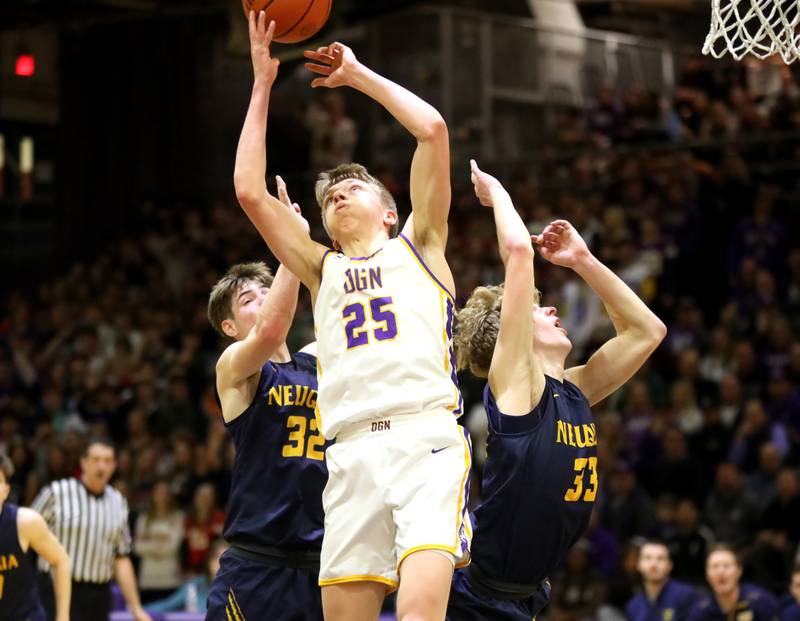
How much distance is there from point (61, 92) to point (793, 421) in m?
10.9

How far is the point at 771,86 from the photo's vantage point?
13578 mm

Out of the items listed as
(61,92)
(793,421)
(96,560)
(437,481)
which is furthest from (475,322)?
(61,92)

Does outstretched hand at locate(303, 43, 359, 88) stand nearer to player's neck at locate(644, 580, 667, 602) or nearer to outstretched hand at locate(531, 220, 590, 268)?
outstretched hand at locate(531, 220, 590, 268)

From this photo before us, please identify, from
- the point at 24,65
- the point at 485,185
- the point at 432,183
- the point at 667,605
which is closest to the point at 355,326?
the point at 432,183

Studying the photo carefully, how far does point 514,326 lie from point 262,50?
4.21ft

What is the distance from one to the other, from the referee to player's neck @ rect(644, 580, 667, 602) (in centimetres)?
344

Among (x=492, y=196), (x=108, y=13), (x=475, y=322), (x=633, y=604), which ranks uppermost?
(x=108, y=13)

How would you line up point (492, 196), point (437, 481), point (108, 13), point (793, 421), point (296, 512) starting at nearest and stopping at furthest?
1. point (437, 481)
2. point (492, 196)
3. point (296, 512)
4. point (793, 421)
5. point (108, 13)

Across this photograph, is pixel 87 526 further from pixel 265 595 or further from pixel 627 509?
pixel 627 509

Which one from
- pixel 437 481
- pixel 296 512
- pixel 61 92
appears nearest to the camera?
pixel 437 481

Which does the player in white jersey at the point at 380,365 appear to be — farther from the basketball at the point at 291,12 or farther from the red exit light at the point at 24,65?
the red exit light at the point at 24,65

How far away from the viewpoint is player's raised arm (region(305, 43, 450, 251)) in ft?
14.7

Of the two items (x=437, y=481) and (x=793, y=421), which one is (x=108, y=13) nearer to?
(x=793, y=421)

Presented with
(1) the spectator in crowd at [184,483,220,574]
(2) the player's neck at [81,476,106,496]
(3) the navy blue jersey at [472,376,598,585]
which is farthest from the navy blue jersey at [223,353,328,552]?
(1) the spectator in crowd at [184,483,220,574]
